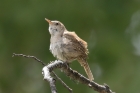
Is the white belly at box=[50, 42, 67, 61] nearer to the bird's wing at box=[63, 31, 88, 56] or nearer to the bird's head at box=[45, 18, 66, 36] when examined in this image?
the bird's wing at box=[63, 31, 88, 56]

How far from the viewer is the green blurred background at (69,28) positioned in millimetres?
7848

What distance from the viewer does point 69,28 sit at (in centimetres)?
777

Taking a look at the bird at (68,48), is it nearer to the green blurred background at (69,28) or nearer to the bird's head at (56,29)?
the bird's head at (56,29)

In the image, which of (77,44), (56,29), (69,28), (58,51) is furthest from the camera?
(69,28)

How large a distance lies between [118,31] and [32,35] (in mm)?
1499

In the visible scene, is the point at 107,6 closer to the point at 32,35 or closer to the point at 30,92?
the point at 32,35

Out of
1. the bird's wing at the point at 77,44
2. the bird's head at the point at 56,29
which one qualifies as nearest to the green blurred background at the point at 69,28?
the bird's head at the point at 56,29

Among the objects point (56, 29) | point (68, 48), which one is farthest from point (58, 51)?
point (56, 29)

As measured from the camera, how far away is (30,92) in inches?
320

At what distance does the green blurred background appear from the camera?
7.85 meters

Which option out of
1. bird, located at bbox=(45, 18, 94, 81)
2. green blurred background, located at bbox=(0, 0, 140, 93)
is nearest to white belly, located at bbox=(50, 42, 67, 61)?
bird, located at bbox=(45, 18, 94, 81)

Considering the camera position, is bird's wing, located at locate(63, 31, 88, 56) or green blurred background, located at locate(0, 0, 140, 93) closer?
bird's wing, located at locate(63, 31, 88, 56)

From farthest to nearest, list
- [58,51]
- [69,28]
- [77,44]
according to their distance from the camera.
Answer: [69,28] < [77,44] < [58,51]

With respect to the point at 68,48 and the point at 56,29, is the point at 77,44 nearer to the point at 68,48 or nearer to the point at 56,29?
the point at 68,48
